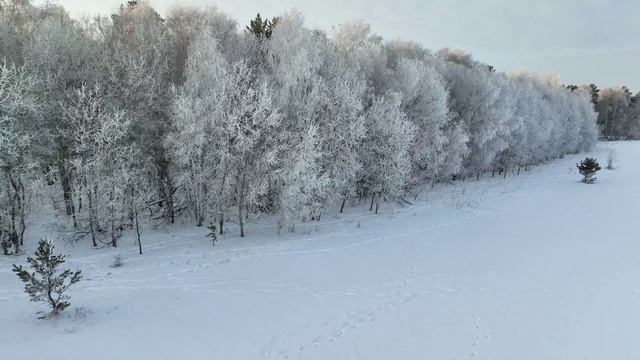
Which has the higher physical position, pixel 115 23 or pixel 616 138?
pixel 115 23

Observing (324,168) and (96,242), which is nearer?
(96,242)

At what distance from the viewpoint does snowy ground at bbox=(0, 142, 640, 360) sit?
39.7 feet

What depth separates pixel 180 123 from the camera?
22.3m

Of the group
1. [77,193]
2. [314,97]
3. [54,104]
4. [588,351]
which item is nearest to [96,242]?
[77,193]

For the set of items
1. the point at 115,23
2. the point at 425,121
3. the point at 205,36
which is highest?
the point at 115,23

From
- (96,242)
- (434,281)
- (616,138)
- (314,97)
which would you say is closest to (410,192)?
(314,97)

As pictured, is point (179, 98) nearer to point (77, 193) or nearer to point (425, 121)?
point (77, 193)

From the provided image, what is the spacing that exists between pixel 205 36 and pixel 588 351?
2176 cm

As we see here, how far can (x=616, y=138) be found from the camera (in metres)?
127

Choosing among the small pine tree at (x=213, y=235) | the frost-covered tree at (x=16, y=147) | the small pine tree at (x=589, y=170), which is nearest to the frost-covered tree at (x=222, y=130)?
the small pine tree at (x=213, y=235)

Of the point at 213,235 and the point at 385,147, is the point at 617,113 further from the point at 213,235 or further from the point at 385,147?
the point at 213,235

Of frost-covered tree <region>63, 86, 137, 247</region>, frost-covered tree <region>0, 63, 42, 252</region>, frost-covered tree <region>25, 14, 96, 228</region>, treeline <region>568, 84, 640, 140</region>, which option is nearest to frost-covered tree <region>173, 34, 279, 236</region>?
frost-covered tree <region>63, 86, 137, 247</region>

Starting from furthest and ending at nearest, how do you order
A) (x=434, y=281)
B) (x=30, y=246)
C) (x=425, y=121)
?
1. (x=425, y=121)
2. (x=30, y=246)
3. (x=434, y=281)

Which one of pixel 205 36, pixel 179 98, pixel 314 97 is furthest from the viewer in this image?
pixel 314 97
